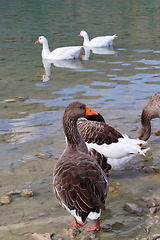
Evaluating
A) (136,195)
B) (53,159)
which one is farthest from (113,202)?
(53,159)

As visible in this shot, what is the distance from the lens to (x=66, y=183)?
371 cm

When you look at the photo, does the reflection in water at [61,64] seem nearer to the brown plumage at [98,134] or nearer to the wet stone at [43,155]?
the wet stone at [43,155]

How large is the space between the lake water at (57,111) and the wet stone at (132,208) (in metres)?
0.07

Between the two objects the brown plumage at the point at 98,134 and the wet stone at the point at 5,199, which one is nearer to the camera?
the wet stone at the point at 5,199

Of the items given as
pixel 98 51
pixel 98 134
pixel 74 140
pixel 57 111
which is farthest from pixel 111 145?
pixel 98 51

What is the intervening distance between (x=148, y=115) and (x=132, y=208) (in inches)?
120

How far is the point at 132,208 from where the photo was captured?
4.23m

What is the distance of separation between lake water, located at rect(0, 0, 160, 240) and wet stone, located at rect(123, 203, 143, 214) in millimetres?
73

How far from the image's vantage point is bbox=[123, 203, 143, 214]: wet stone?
4.23 meters

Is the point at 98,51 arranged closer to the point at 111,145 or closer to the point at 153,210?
the point at 111,145

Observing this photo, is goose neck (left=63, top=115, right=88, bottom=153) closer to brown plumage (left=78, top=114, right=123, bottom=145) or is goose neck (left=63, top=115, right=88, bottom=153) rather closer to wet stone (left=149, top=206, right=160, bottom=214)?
brown plumage (left=78, top=114, right=123, bottom=145)

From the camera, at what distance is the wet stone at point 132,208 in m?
4.23

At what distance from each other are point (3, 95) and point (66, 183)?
6104 mm

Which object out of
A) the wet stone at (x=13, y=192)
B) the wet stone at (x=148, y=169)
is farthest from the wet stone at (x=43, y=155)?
the wet stone at (x=148, y=169)
